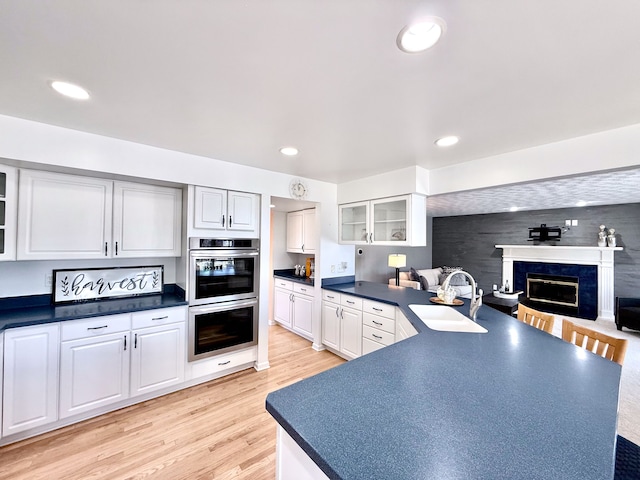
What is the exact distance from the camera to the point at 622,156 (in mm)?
1781

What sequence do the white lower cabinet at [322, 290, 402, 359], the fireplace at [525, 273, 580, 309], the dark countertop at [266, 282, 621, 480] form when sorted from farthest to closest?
the fireplace at [525, 273, 580, 309], the white lower cabinet at [322, 290, 402, 359], the dark countertop at [266, 282, 621, 480]

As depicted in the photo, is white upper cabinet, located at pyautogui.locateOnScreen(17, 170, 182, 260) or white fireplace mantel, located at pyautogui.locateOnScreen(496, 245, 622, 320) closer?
white upper cabinet, located at pyautogui.locateOnScreen(17, 170, 182, 260)

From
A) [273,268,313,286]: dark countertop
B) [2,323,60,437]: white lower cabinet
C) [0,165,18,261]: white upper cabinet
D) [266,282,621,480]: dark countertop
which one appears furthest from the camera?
[273,268,313,286]: dark countertop

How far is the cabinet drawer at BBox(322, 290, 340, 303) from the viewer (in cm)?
342

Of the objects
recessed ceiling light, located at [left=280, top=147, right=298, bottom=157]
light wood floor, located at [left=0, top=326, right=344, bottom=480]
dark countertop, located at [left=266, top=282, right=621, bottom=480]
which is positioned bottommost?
light wood floor, located at [left=0, top=326, right=344, bottom=480]

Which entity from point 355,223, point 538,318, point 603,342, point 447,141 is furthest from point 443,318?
point 355,223

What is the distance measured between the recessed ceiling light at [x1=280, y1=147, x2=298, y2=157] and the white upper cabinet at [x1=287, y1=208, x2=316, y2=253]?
5.33 ft

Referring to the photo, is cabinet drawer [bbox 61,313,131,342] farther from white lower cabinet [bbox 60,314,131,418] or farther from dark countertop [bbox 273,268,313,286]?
dark countertop [bbox 273,268,313,286]

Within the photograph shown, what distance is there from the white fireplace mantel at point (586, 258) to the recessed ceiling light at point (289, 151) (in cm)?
631

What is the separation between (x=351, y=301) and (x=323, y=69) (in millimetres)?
2521

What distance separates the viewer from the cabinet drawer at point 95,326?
210 cm

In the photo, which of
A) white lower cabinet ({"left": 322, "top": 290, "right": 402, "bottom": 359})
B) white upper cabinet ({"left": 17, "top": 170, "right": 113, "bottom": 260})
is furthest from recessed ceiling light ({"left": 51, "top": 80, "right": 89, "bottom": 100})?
white lower cabinet ({"left": 322, "top": 290, "right": 402, "bottom": 359})

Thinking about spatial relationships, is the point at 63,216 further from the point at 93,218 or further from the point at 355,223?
the point at 355,223

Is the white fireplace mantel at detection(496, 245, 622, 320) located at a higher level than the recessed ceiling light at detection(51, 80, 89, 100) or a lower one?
lower
